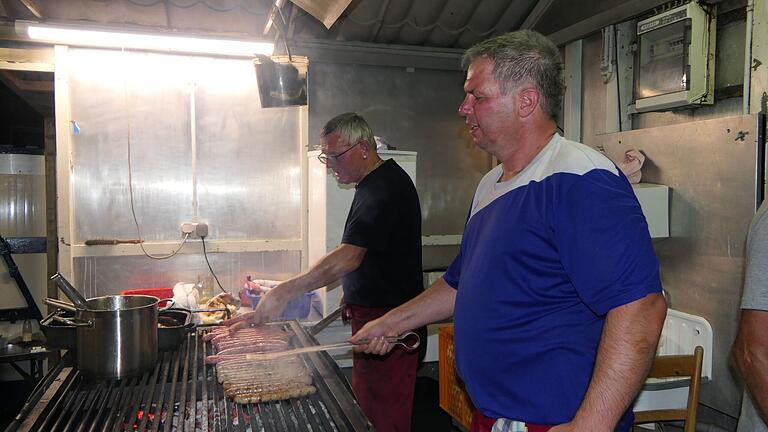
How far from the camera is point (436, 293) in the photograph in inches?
79.9

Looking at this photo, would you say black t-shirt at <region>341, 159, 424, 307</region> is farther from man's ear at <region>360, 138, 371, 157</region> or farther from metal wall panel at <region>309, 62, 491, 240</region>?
metal wall panel at <region>309, 62, 491, 240</region>

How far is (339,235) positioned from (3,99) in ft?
17.8

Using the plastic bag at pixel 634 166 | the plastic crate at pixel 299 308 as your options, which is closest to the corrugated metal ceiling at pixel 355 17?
the plastic bag at pixel 634 166

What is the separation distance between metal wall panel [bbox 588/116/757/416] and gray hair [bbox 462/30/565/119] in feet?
5.37

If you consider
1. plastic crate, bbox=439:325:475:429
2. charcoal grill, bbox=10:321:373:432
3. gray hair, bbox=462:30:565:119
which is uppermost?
gray hair, bbox=462:30:565:119

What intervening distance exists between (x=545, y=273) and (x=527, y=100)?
0.49 meters

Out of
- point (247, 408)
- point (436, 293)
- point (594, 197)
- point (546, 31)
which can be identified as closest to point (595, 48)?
point (546, 31)

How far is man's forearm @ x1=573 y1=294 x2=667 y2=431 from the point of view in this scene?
49.1 inches

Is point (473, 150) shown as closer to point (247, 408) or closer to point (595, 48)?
point (595, 48)

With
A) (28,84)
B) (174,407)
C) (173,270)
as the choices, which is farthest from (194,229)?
(174,407)

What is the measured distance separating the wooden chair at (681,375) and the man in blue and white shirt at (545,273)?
1045 millimetres

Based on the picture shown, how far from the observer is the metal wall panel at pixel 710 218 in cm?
268

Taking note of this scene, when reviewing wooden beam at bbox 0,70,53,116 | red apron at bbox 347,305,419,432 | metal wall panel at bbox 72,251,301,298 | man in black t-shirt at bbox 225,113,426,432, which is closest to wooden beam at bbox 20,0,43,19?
wooden beam at bbox 0,70,53,116

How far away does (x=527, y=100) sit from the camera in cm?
153
